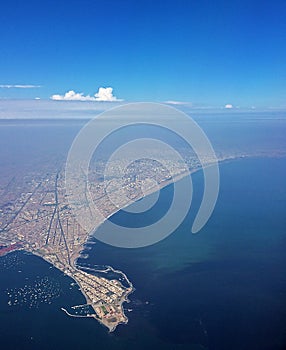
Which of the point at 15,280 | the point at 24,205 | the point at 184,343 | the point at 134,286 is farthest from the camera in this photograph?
the point at 24,205

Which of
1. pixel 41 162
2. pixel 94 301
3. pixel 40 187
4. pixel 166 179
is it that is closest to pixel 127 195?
pixel 166 179

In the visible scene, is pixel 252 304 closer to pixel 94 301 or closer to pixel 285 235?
pixel 94 301

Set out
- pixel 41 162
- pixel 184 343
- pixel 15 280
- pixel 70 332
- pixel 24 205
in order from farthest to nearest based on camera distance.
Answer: pixel 41 162
pixel 24 205
pixel 15 280
pixel 70 332
pixel 184 343

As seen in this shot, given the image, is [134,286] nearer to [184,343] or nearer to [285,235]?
[184,343]

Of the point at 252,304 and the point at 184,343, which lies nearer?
the point at 184,343

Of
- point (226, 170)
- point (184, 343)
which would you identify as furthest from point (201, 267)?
point (226, 170)

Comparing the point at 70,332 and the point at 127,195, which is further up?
the point at 127,195
